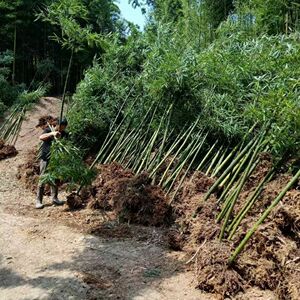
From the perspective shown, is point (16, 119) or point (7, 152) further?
point (16, 119)

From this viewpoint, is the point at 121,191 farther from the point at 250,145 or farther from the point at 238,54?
the point at 238,54

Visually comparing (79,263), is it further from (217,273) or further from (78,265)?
(217,273)

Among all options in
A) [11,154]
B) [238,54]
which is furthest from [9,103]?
[238,54]

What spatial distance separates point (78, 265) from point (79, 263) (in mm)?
43

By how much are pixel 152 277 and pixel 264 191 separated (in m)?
1.36

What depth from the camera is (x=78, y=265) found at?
3.54 metres

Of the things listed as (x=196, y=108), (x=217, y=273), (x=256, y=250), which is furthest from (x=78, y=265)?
(x=196, y=108)

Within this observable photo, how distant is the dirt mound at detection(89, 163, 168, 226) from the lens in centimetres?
455

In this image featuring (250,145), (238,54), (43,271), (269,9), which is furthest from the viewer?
(269,9)

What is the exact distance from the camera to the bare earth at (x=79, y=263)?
3137mm

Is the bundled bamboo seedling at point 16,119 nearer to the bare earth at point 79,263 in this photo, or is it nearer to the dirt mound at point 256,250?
the bare earth at point 79,263

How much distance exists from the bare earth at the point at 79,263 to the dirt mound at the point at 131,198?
0.21 metres

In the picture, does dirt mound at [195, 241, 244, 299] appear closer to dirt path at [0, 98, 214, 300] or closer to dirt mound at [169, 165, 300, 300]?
dirt mound at [169, 165, 300, 300]

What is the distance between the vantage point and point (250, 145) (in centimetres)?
450
